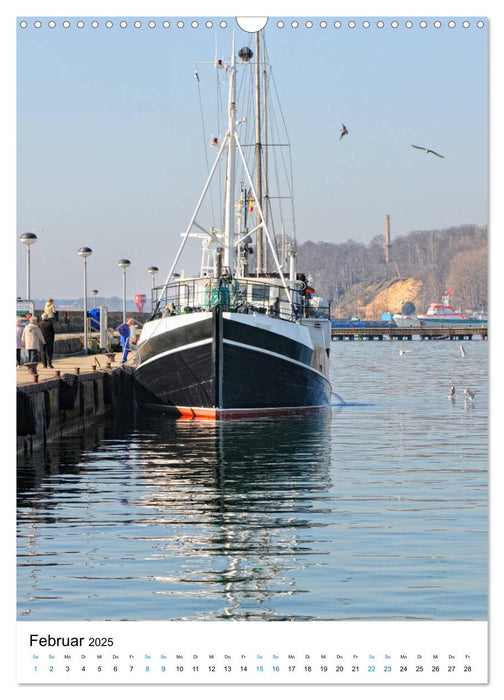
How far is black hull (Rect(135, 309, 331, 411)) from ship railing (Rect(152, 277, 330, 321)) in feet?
3.61

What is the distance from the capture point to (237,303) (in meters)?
36.5

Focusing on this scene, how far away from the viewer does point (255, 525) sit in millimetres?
15945

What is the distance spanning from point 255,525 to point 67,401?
1535cm

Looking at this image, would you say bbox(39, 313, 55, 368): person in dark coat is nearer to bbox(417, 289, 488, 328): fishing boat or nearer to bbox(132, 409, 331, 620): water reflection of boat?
bbox(132, 409, 331, 620): water reflection of boat

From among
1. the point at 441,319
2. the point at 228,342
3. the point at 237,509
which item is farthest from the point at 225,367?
the point at 441,319

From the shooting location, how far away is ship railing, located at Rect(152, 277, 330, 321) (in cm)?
3584

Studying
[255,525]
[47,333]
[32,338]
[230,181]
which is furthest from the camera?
[230,181]

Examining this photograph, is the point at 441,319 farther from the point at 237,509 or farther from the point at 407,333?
the point at 237,509

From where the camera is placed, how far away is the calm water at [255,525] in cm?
1087

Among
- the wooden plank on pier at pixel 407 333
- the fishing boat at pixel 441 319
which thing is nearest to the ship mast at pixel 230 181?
the fishing boat at pixel 441 319

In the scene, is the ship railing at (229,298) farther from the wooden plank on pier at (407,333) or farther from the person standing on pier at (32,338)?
the wooden plank on pier at (407,333)

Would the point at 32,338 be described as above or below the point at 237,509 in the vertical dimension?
above
